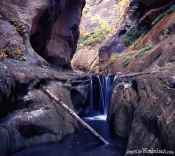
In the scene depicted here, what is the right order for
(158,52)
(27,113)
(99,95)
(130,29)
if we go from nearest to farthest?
(27,113) < (158,52) < (99,95) < (130,29)

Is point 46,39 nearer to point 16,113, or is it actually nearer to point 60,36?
point 60,36

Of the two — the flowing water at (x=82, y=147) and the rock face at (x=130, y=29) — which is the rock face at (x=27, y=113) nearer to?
the flowing water at (x=82, y=147)

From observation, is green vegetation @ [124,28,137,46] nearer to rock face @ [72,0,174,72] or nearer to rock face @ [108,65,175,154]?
rock face @ [72,0,174,72]

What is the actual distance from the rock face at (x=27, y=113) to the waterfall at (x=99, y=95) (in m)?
3.69

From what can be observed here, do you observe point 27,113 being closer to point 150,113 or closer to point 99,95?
point 150,113

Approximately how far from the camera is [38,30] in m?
11.5

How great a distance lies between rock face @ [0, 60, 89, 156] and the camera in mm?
4727

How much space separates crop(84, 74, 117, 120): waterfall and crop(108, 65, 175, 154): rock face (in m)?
4.12

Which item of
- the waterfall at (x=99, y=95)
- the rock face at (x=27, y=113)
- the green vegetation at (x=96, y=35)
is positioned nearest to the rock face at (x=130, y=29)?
the waterfall at (x=99, y=95)

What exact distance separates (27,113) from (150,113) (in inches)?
145

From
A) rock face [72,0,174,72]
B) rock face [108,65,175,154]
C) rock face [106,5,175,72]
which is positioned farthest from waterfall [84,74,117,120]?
rock face [108,65,175,154]

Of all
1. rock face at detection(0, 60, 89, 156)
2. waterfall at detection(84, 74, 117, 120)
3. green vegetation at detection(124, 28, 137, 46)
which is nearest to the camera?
rock face at detection(0, 60, 89, 156)

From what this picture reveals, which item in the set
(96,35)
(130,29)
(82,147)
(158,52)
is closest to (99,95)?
(158,52)

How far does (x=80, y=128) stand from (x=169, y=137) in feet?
15.2
